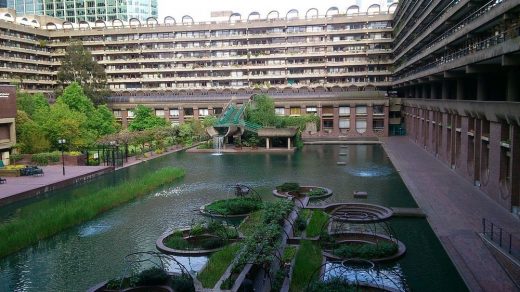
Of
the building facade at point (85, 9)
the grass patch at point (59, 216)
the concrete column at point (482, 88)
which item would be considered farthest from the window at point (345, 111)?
the building facade at point (85, 9)

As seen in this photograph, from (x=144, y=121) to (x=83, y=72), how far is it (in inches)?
690

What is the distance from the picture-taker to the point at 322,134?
86250 millimetres

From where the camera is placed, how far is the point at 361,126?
85875mm

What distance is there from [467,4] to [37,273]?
3279 centimetres

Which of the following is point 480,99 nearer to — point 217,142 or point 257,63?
point 217,142

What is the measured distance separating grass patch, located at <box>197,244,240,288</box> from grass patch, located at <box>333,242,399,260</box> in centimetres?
466

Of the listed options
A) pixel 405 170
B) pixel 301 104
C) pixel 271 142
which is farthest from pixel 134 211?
pixel 301 104

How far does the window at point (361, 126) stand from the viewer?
8550cm

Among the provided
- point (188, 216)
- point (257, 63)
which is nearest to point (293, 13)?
point (257, 63)

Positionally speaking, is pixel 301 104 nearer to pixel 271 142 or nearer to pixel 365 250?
pixel 271 142

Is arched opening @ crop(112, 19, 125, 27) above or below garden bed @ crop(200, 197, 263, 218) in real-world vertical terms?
above

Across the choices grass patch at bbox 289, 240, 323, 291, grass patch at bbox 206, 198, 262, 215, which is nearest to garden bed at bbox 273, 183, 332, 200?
grass patch at bbox 206, 198, 262, 215

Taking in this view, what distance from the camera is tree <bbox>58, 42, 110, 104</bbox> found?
87000mm

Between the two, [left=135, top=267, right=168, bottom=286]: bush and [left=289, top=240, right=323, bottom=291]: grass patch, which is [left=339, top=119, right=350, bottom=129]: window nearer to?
[left=289, top=240, right=323, bottom=291]: grass patch
